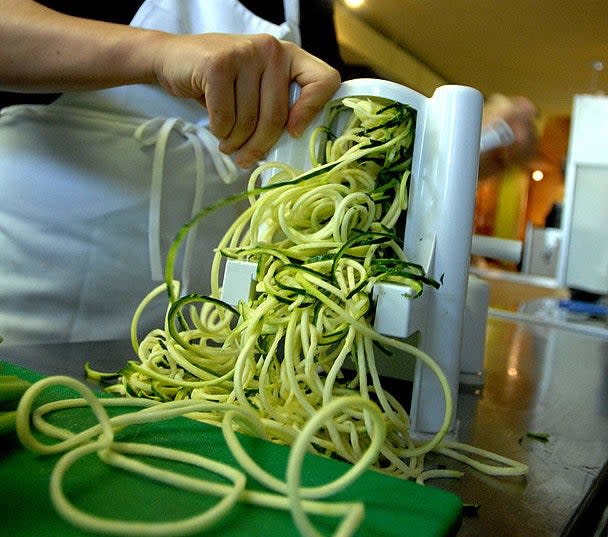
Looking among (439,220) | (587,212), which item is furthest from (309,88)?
(587,212)

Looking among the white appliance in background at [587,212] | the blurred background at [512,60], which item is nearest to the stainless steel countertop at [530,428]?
the white appliance in background at [587,212]

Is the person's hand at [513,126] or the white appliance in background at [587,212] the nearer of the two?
the person's hand at [513,126]

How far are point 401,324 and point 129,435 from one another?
0.57ft

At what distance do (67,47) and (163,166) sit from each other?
187 millimetres

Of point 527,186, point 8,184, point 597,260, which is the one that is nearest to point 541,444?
point 8,184

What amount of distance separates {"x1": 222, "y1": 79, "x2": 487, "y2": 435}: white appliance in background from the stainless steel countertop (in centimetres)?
7

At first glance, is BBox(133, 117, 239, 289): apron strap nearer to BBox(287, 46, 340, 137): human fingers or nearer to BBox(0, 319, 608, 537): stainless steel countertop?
BBox(0, 319, 608, 537): stainless steel countertop

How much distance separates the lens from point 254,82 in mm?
476

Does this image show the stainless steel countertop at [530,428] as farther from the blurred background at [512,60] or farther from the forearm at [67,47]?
the blurred background at [512,60]

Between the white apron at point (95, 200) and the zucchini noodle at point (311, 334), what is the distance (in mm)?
279

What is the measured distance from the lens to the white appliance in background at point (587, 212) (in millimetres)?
1865

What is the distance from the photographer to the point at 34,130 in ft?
2.35

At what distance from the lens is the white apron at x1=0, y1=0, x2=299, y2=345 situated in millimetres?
717

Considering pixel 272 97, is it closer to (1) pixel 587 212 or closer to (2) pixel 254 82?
(2) pixel 254 82
